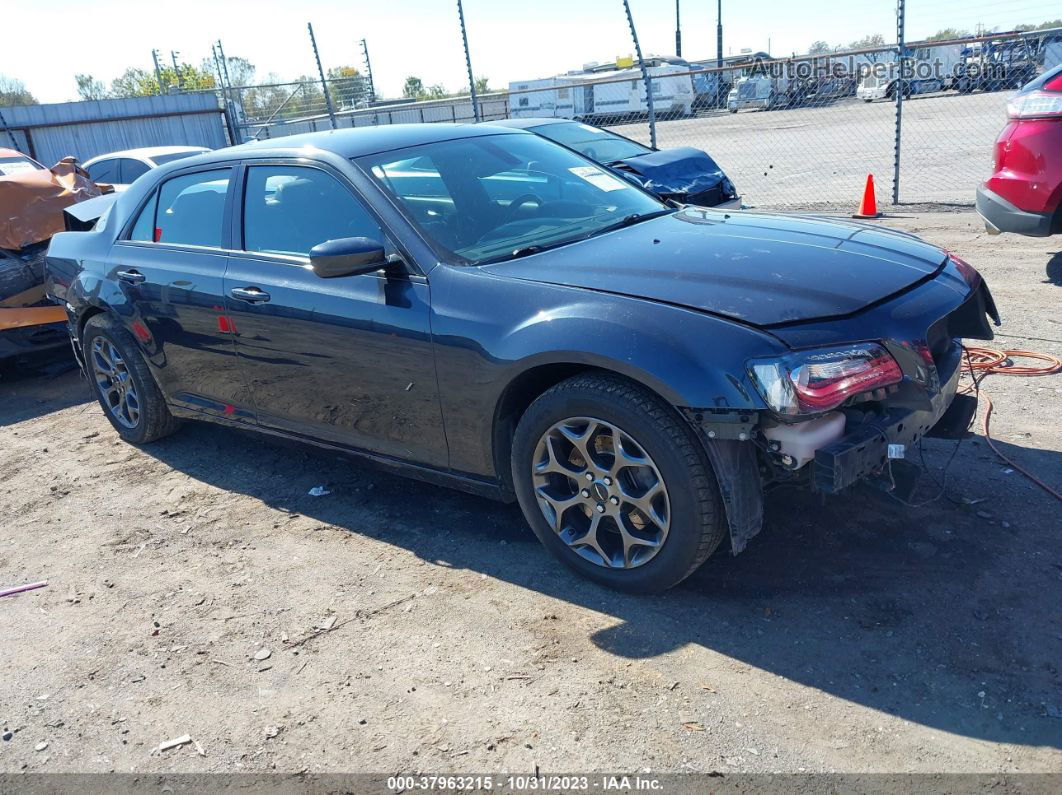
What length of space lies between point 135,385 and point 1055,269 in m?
7.01

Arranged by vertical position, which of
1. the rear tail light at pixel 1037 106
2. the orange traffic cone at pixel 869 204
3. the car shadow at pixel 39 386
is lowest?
the car shadow at pixel 39 386

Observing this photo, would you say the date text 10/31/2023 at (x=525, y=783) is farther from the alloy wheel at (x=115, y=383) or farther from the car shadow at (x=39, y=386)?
the car shadow at (x=39, y=386)

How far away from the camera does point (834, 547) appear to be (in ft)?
12.0

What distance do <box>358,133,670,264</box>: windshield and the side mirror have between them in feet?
0.93

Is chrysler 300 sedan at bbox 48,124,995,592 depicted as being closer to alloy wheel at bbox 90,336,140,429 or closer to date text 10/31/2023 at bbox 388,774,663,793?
alloy wheel at bbox 90,336,140,429

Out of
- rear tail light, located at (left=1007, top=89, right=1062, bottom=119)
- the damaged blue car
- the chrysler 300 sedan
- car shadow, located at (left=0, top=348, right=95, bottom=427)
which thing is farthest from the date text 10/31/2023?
the damaged blue car

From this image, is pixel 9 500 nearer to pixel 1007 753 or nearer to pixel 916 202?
pixel 1007 753

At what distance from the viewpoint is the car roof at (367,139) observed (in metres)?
4.26

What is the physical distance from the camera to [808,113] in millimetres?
30453

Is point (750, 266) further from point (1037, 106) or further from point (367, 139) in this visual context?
point (1037, 106)

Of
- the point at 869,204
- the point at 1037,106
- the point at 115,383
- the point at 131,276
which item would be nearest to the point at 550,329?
the point at 131,276

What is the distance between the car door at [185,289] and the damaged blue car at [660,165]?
14.4ft

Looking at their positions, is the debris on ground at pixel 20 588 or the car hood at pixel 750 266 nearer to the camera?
the car hood at pixel 750 266

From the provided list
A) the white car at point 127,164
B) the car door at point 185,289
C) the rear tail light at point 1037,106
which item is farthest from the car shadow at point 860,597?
the white car at point 127,164
